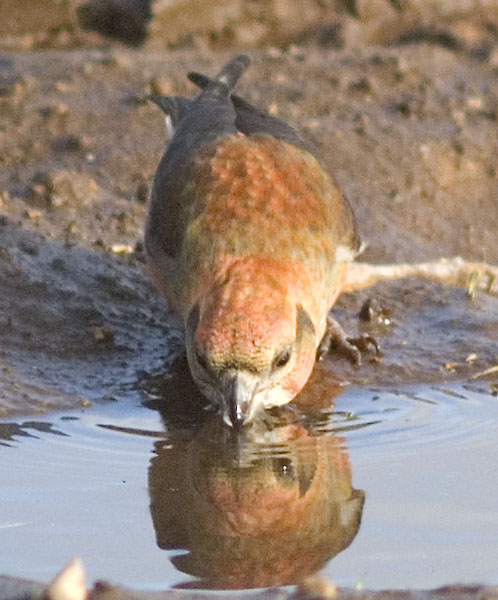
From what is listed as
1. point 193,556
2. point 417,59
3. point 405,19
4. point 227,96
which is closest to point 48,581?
point 193,556

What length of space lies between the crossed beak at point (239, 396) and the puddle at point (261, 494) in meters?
0.15

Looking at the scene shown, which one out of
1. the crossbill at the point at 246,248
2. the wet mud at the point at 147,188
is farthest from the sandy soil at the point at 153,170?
the crossbill at the point at 246,248

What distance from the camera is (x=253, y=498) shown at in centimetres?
426

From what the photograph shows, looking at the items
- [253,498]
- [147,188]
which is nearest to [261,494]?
[253,498]

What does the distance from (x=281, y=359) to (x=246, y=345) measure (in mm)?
226

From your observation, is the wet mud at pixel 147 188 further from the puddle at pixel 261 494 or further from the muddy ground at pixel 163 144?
the puddle at pixel 261 494

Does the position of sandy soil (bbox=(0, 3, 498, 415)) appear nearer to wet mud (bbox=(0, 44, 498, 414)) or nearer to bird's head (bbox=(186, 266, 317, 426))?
wet mud (bbox=(0, 44, 498, 414))

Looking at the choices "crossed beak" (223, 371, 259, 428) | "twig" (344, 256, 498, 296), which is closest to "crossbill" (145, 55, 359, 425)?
"crossed beak" (223, 371, 259, 428)

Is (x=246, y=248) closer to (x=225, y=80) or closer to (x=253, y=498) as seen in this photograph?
(x=253, y=498)

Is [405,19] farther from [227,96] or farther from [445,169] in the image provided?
[227,96]

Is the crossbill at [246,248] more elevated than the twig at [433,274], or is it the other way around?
the crossbill at [246,248]

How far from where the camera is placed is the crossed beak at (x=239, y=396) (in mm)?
4617

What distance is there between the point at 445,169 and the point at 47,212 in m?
2.51

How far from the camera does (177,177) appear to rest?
5.76 m
